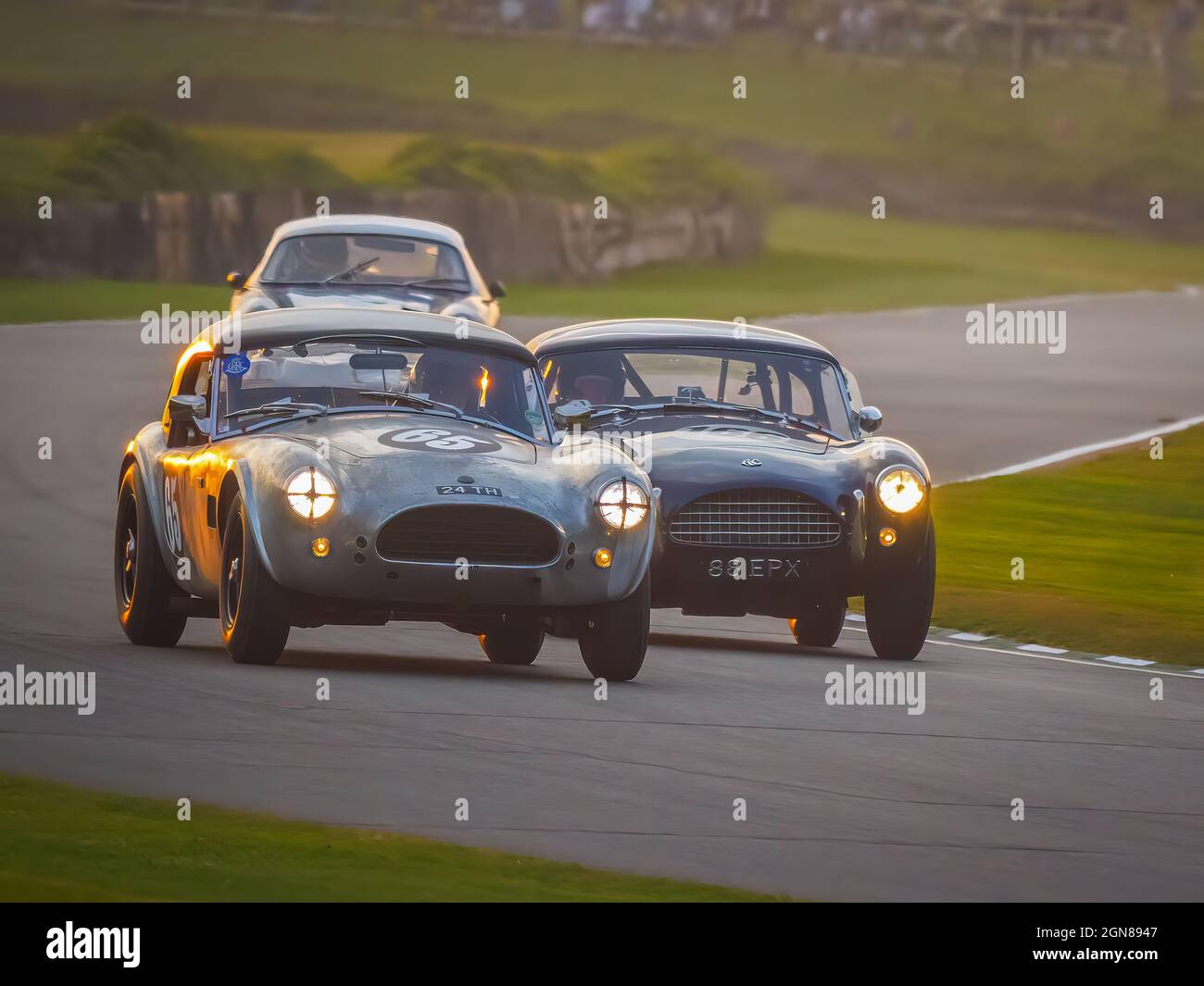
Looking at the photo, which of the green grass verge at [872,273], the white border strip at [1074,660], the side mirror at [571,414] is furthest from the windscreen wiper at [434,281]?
the green grass verge at [872,273]

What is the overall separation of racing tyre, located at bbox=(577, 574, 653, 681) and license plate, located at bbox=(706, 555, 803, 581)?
113cm

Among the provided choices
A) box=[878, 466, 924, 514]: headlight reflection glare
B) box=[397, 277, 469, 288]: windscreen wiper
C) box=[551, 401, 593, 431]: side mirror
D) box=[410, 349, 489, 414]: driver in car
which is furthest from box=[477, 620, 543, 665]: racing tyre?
box=[397, 277, 469, 288]: windscreen wiper

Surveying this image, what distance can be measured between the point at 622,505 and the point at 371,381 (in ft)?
4.83

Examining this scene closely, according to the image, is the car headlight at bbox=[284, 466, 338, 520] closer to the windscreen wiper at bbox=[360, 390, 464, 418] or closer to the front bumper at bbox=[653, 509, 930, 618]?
the windscreen wiper at bbox=[360, 390, 464, 418]

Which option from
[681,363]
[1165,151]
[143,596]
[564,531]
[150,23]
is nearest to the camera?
[564,531]

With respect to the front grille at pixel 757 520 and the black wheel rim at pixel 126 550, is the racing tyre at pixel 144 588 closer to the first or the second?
the black wheel rim at pixel 126 550

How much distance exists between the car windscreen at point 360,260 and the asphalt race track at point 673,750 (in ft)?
17.7

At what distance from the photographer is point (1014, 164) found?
244 ft

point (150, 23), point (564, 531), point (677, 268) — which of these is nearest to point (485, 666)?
point (564, 531)

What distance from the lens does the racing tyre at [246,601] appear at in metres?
10.8

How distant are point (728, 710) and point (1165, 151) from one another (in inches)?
2570

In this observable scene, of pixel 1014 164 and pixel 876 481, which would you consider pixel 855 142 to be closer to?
pixel 1014 164

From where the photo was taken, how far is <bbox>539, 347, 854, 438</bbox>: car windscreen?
13906 mm

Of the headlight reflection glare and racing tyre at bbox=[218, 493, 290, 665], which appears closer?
racing tyre at bbox=[218, 493, 290, 665]
